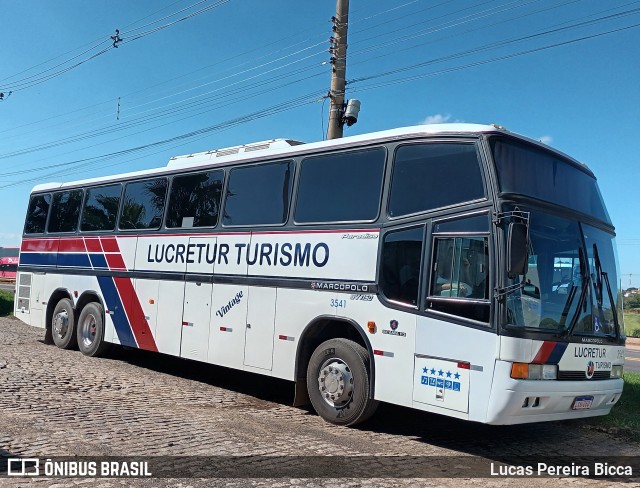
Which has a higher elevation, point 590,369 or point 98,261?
point 98,261

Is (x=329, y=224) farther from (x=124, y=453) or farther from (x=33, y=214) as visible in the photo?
(x=33, y=214)

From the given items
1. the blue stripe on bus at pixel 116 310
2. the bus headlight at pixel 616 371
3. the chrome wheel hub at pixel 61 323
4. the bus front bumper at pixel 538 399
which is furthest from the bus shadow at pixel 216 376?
the bus headlight at pixel 616 371

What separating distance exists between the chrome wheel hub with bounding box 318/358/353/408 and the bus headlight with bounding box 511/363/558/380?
7.28 ft

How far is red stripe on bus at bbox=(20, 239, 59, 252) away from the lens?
45.7 feet

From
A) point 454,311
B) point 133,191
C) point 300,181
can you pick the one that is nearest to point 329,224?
point 300,181

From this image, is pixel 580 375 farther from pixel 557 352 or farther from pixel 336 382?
pixel 336 382

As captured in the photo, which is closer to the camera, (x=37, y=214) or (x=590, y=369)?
(x=590, y=369)

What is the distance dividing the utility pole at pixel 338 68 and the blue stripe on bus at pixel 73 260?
577cm

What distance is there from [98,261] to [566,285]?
9.14 meters

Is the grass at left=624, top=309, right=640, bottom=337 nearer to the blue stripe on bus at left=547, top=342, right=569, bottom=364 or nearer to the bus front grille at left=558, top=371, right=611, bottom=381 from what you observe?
the bus front grille at left=558, top=371, right=611, bottom=381

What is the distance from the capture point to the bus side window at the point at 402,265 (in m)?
7.00

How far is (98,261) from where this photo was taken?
12.4 meters

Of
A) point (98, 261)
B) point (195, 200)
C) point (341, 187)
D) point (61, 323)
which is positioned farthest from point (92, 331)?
point (341, 187)

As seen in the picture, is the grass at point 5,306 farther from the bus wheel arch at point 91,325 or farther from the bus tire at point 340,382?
the bus tire at point 340,382
